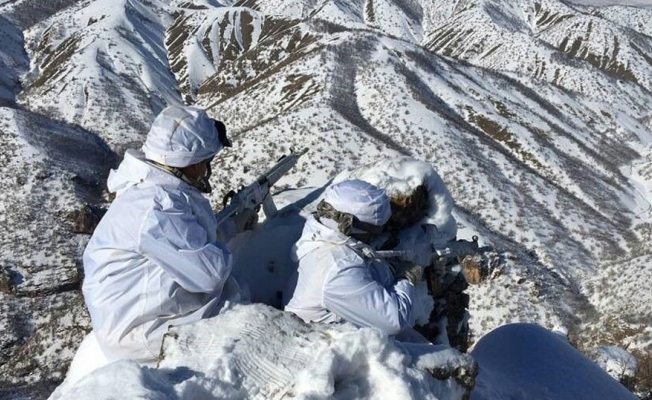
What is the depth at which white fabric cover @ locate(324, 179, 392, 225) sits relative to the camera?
4023mm

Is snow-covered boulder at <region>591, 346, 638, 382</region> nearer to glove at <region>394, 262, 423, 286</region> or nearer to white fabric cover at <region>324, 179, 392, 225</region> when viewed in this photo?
glove at <region>394, 262, 423, 286</region>

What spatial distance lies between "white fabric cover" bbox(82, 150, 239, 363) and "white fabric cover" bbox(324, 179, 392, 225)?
87 cm

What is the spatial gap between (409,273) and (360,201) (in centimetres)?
65

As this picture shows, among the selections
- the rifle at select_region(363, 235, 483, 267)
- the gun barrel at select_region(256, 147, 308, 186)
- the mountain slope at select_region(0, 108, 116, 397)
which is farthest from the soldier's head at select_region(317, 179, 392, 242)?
the mountain slope at select_region(0, 108, 116, 397)

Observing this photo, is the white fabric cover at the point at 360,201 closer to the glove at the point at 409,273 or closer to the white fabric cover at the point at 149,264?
the glove at the point at 409,273

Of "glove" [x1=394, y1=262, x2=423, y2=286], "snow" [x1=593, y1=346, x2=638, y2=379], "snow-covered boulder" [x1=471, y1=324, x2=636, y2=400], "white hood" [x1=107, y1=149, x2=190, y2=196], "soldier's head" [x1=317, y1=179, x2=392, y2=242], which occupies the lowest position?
"snow" [x1=593, y1=346, x2=638, y2=379]

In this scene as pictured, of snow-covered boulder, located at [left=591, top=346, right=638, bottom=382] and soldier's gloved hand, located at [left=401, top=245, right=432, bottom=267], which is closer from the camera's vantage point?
soldier's gloved hand, located at [left=401, top=245, right=432, bottom=267]

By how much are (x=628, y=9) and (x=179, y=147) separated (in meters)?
127

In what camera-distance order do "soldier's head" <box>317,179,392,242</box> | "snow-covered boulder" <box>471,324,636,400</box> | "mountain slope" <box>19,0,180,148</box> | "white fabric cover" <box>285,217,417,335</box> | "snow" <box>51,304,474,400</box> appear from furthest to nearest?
"mountain slope" <box>19,0,180,148</box>, "snow-covered boulder" <box>471,324,636,400</box>, "soldier's head" <box>317,179,392,242</box>, "white fabric cover" <box>285,217,417,335</box>, "snow" <box>51,304,474,400</box>

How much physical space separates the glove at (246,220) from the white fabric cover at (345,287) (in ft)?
3.73

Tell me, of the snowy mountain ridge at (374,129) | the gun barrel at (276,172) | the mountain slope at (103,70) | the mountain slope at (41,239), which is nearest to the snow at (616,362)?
the snowy mountain ridge at (374,129)

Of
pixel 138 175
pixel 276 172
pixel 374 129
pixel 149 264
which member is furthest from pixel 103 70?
pixel 149 264

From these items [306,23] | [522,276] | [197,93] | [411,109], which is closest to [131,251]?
[522,276]

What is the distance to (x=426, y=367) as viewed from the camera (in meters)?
3.25
